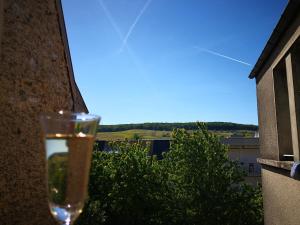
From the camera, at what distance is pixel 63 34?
5.84 metres

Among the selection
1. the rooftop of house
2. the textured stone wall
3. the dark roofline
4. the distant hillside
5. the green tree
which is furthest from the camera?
the distant hillside

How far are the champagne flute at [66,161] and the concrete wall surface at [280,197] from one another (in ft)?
19.9

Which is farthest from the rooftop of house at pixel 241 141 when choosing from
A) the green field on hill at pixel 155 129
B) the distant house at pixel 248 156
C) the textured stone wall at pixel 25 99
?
the green field on hill at pixel 155 129

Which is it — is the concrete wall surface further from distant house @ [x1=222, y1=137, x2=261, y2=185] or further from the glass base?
distant house @ [x1=222, y1=137, x2=261, y2=185]

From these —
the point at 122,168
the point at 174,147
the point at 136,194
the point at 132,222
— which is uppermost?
the point at 174,147

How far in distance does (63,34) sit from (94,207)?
8.97 metres

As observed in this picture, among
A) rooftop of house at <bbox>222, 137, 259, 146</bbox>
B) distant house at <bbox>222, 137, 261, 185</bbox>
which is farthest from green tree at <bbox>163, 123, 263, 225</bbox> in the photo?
rooftop of house at <bbox>222, 137, 259, 146</bbox>

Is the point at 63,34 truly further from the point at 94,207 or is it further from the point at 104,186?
the point at 104,186

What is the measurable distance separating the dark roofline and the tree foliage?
13.6 metres

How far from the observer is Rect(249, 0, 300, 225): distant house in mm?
6324

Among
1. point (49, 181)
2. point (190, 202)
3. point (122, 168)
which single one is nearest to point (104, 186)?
point (122, 168)

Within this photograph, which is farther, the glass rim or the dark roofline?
the dark roofline

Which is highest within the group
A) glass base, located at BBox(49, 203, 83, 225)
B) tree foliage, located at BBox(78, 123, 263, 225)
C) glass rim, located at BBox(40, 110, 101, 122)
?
glass rim, located at BBox(40, 110, 101, 122)

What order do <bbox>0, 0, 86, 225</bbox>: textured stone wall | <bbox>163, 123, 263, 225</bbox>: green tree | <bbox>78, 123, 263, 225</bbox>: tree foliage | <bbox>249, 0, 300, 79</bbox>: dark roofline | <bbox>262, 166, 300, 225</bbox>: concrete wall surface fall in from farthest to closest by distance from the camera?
1. <bbox>163, 123, 263, 225</bbox>: green tree
2. <bbox>78, 123, 263, 225</bbox>: tree foliage
3. <bbox>262, 166, 300, 225</bbox>: concrete wall surface
4. <bbox>249, 0, 300, 79</bbox>: dark roofline
5. <bbox>0, 0, 86, 225</bbox>: textured stone wall
